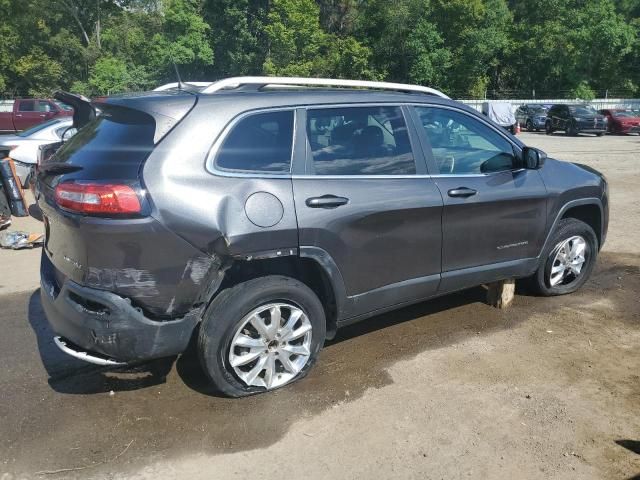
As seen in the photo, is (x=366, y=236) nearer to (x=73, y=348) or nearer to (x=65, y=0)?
(x=73, y=348)

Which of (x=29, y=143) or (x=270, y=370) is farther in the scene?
(x=29, y=143)

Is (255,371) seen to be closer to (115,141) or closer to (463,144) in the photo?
(115,141)

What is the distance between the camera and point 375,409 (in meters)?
3.49

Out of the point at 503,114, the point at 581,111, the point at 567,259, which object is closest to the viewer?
the point at 567,259

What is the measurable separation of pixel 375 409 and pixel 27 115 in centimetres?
2633

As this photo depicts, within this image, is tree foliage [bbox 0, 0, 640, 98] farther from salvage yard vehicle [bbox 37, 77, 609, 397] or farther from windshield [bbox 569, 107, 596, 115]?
salvage yard vehicle [bbox 37, 77, 609, 397]

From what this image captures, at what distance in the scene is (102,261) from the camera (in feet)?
10.1

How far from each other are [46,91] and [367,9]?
27.0 meters

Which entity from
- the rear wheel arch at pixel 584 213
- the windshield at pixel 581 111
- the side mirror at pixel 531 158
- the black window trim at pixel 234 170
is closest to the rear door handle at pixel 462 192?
the side mirror at pixel 531 158

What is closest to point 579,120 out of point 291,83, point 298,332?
point 291,83

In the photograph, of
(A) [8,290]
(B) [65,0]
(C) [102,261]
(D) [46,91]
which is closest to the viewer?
(C) [102,261]

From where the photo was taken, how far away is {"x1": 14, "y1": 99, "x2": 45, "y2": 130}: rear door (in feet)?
83.0

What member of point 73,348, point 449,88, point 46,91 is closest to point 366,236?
point 73,348

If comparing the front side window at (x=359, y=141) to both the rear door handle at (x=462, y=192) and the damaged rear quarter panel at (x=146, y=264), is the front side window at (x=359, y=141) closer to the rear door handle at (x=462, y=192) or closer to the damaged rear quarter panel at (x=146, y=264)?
the rear door handle at (x=462, y=192)
